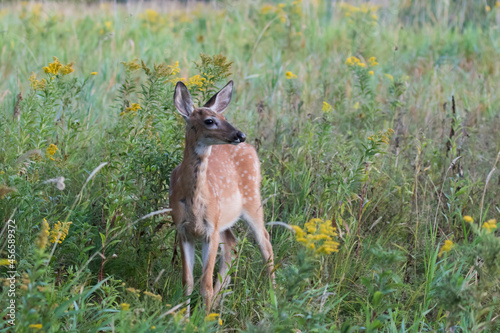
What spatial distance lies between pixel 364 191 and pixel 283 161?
0.98 meters

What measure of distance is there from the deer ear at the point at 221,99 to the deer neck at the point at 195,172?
33 cm

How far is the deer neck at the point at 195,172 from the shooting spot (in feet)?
12.0

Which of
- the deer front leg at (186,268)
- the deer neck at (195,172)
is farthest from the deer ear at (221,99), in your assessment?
the deer front leg at (186,268)

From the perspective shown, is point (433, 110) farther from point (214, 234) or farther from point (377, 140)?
point (214, 234)

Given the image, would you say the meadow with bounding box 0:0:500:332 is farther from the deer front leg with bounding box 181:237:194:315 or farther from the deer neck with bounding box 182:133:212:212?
the deer neck with bounding box 182:133:212:212

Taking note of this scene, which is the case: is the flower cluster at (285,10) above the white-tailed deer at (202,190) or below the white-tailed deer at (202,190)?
above

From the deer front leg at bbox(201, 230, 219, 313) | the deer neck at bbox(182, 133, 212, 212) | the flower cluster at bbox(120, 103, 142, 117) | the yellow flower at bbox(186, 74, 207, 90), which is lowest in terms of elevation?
Result: the deer front leg at bbox(201, 230, 219, 313)

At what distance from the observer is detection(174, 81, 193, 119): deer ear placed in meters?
3.77

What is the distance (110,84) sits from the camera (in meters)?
6.34

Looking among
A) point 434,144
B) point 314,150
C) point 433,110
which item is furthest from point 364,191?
point 433,110
